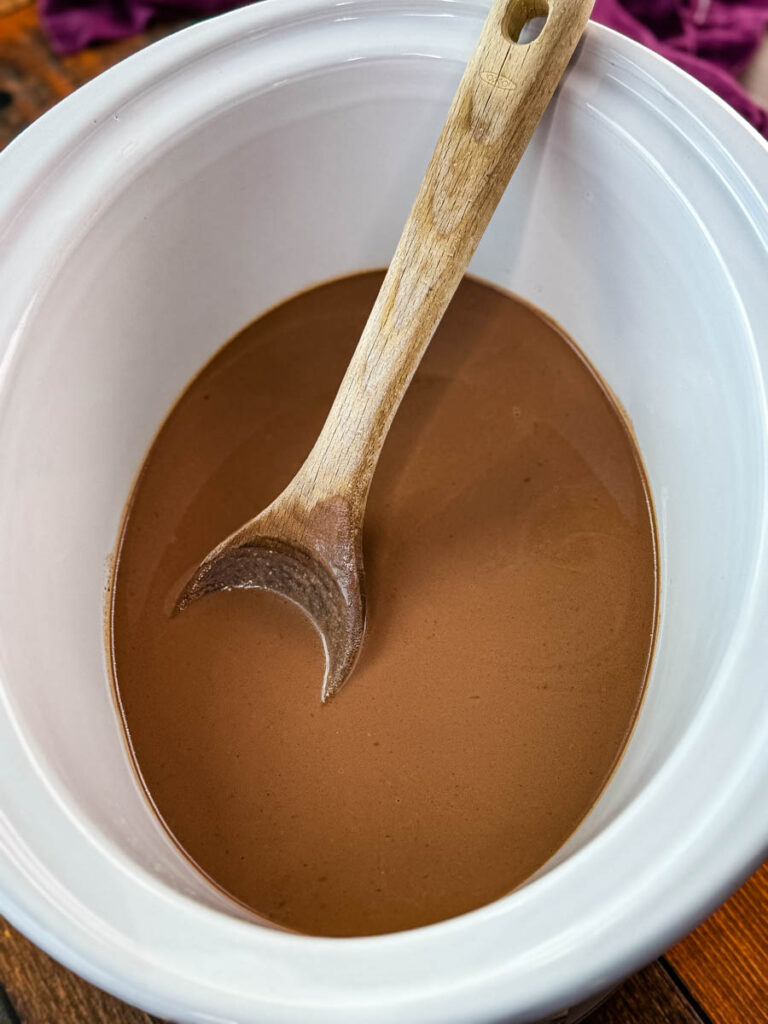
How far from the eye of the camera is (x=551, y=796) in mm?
745

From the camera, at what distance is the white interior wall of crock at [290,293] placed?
2.28 ft

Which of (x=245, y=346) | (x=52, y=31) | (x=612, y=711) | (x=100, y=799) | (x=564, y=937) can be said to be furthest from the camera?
(x=52, y=31)

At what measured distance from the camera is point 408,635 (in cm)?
83

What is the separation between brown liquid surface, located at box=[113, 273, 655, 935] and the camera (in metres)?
0.74

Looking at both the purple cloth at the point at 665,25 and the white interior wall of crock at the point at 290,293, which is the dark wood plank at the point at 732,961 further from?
the purple cloth at the point at 665,25

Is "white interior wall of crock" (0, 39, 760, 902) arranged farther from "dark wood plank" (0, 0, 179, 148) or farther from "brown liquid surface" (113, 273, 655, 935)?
"dark wood plank" (0, 0, 179, 148)

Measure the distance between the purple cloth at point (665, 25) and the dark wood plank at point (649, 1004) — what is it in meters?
0.97

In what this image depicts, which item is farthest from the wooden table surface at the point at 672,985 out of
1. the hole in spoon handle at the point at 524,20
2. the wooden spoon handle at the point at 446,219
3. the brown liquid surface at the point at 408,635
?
the hole in spoon handle at the point at 524,20

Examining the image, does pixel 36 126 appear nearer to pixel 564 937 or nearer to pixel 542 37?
pixel 542 37

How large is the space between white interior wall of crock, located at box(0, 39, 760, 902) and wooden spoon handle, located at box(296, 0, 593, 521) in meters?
0.07

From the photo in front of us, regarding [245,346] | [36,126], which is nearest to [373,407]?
[245,346]

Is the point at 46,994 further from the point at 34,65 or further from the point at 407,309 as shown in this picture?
the point at 34,65

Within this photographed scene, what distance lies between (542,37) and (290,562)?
49 centimetres

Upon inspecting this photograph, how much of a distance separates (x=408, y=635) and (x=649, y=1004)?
34 centimetres
